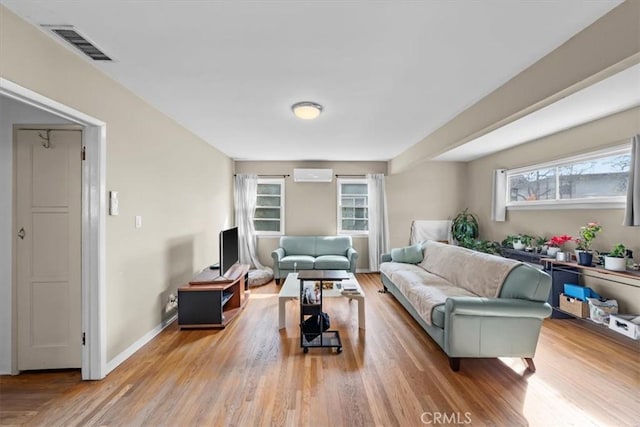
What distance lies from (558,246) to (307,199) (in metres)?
4.17

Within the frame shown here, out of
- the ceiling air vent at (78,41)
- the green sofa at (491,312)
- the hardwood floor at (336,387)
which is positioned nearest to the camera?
the ceiling air vent at (78,41)

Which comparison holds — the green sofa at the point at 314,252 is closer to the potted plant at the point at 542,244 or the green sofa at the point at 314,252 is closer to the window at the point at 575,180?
the potted plant at the point at 542,244

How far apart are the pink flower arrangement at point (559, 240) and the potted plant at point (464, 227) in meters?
1.65

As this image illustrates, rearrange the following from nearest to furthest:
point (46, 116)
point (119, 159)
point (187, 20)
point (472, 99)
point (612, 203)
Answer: point (187, 20) → point (46, 116) → point (119, 159) → point (472, 99) → point (612, 203)

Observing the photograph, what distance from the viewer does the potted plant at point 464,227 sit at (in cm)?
538

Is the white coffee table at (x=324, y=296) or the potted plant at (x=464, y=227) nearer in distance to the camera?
the white coffee table at (x=324, y=296)

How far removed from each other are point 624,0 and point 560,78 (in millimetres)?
414

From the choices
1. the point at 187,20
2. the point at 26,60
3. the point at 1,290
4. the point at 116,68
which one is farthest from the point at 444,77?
the point at 1,290

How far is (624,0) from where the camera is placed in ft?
4.41

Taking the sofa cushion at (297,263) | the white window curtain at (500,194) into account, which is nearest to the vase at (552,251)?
the white window curtain at (500,194)

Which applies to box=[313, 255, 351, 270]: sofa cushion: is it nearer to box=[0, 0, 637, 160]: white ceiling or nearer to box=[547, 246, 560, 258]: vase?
box=[0, 0, 637, 160]: white ceiling

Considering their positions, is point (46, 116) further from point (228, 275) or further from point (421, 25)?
point (421, 25)

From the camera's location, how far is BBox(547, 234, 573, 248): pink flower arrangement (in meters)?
3.43

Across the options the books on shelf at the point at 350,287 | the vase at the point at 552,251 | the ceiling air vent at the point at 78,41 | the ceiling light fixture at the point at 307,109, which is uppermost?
the ceiling air vent at the point at 78,41
